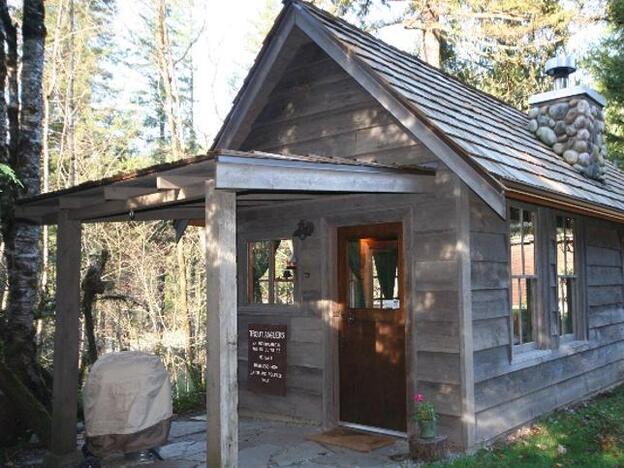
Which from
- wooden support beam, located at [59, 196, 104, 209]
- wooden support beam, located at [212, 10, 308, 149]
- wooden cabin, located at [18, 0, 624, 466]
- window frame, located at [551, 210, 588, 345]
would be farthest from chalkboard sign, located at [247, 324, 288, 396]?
window frame, located at [551, 210, 588, 345]

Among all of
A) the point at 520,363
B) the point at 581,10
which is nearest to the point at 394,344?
the point at 520,363

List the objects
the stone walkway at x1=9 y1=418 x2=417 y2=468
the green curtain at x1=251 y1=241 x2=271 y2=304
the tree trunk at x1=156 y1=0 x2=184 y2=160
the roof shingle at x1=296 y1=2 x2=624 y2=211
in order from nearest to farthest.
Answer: the stone walkway at x1=9 y1=418 x2=417 y2=468 → the roof shingle at x1=296 y1=2 x2=624 y2=211 → the green curtain at x1=251 y1=241 x2=271 y2=304 → the tree trunk at x1=156 y1=0 x2=184 y2=160

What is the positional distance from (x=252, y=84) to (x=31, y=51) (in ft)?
8.57

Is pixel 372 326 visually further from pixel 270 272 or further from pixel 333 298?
pixel 270 272

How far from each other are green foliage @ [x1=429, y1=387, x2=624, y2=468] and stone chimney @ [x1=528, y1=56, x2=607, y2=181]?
3.50m

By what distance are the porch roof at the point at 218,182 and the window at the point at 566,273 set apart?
Answer: 2.92 metres

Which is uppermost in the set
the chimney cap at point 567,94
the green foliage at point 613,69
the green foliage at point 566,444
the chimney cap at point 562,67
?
the green foliage at point 613,69

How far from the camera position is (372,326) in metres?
6.27

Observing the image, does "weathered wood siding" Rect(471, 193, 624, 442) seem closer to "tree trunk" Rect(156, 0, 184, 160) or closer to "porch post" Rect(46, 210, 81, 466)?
"porch post" Rect(46, 210, 81, 466)

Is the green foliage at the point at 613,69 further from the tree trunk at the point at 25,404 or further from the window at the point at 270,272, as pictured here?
the tree trunk at the point at 25,404

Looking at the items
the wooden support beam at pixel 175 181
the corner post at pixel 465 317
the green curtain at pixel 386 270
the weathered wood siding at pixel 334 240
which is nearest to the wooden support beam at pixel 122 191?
the wooden support beam at pixel 175 181

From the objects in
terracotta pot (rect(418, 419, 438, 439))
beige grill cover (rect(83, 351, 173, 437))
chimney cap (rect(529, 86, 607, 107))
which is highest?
chimney cap (rect(529, 86, 607, 107))

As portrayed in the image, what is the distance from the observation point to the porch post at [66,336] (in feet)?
18.5

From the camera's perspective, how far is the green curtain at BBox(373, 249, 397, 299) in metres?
6.25
